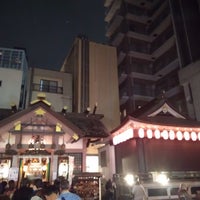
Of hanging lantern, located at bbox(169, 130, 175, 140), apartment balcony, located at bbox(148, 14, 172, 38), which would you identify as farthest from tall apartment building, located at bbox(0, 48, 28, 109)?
apartment balcony, located at bbox(148, 14, 172, 38)

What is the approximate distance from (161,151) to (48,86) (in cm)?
1743

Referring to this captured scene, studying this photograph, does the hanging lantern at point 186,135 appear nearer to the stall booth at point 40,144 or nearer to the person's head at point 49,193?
the stall booth at point 40,144

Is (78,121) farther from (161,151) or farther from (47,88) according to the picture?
(47,88)

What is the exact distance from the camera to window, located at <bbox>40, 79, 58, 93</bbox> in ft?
86.7

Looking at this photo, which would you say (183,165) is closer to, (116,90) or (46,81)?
(116,90)

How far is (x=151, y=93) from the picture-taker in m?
35.2

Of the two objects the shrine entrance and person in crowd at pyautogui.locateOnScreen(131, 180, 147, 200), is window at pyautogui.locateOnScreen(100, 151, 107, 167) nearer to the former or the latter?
the shrine entrance

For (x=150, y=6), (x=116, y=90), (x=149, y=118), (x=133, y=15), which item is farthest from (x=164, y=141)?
(x=150, y=6)

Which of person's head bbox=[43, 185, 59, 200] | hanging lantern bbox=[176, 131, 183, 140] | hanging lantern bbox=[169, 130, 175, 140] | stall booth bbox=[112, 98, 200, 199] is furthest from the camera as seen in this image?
hanging lantern bbox=[176, 131, 183, 140]

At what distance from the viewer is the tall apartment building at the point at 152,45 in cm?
2800

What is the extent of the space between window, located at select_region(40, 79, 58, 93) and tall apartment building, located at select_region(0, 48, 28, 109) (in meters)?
2.52

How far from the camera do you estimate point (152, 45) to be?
38438 millimetres

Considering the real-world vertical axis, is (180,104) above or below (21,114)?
above

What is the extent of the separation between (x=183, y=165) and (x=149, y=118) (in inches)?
167
